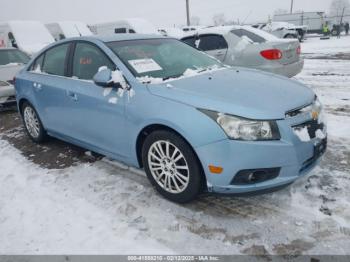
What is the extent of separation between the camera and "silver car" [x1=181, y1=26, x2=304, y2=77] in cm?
658

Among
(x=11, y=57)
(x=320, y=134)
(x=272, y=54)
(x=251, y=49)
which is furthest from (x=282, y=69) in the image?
(x=11, y=57)

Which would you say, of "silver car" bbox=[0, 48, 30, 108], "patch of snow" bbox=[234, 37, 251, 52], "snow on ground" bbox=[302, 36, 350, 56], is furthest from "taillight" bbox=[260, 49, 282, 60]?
"snow on ground" bbox=[302, 36, 350, 56]

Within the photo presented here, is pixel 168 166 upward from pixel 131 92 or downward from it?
downward

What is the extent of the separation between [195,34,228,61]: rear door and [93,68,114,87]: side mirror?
4155 millimetres

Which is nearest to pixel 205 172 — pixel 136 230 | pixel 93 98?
pixel 136 230

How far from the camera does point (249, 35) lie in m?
7.22

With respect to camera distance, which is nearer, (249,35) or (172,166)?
(172,166)

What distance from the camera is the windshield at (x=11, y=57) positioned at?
27.1ft

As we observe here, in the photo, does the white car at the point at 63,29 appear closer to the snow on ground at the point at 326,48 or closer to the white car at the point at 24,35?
the white car at the point at 24,35

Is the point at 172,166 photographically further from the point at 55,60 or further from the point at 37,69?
the point at 37,69

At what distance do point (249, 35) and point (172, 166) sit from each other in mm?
5054

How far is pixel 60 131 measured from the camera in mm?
4457

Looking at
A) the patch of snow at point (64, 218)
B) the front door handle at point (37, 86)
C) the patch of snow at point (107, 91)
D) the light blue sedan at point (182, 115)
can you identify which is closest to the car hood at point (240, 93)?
the light blue sedan at point (182, 115)

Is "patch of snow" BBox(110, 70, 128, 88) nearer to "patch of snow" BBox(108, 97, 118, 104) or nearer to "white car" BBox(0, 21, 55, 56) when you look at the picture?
"patch of snow" BBox(108, 97, 118, 104)
